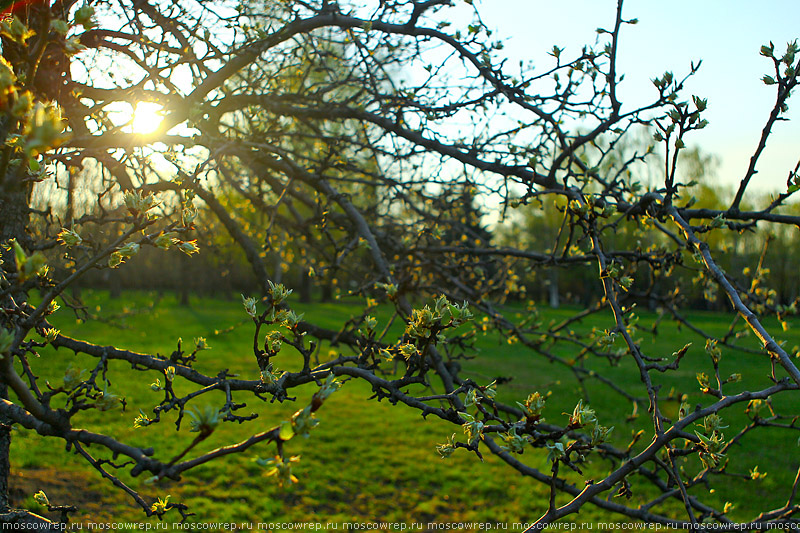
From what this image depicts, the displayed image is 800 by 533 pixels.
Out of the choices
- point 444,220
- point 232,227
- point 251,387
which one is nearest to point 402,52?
point 444,220

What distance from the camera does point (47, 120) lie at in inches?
38.9

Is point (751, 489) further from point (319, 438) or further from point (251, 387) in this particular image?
point (251, 387)

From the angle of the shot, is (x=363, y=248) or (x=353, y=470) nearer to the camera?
(x=363, y=248)

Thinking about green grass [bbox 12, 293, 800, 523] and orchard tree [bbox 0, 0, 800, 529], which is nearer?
orchard tree [bbox 0, 0, 800, 529]

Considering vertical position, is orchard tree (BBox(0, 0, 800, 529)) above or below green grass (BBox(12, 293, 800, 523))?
above

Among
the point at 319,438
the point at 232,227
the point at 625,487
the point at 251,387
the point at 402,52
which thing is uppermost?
Result: the point at 402,52

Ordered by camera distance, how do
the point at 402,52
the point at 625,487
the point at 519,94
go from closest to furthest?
the point at 625,487 < the point at 519,94 < the point at 402,52

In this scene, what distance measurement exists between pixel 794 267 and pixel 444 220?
2960cm

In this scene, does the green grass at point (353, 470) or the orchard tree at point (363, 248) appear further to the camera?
the green grass at point (353, 470)

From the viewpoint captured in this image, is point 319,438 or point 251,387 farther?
point 319,438

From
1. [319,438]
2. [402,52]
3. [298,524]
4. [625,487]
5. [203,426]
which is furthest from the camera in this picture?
[319,438]

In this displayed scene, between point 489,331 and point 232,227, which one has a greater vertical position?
point 232,227

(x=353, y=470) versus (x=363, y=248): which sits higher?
(x=363, y=248)

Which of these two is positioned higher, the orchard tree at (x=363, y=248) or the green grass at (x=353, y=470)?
the orchard tree at (x=363, y=248)
